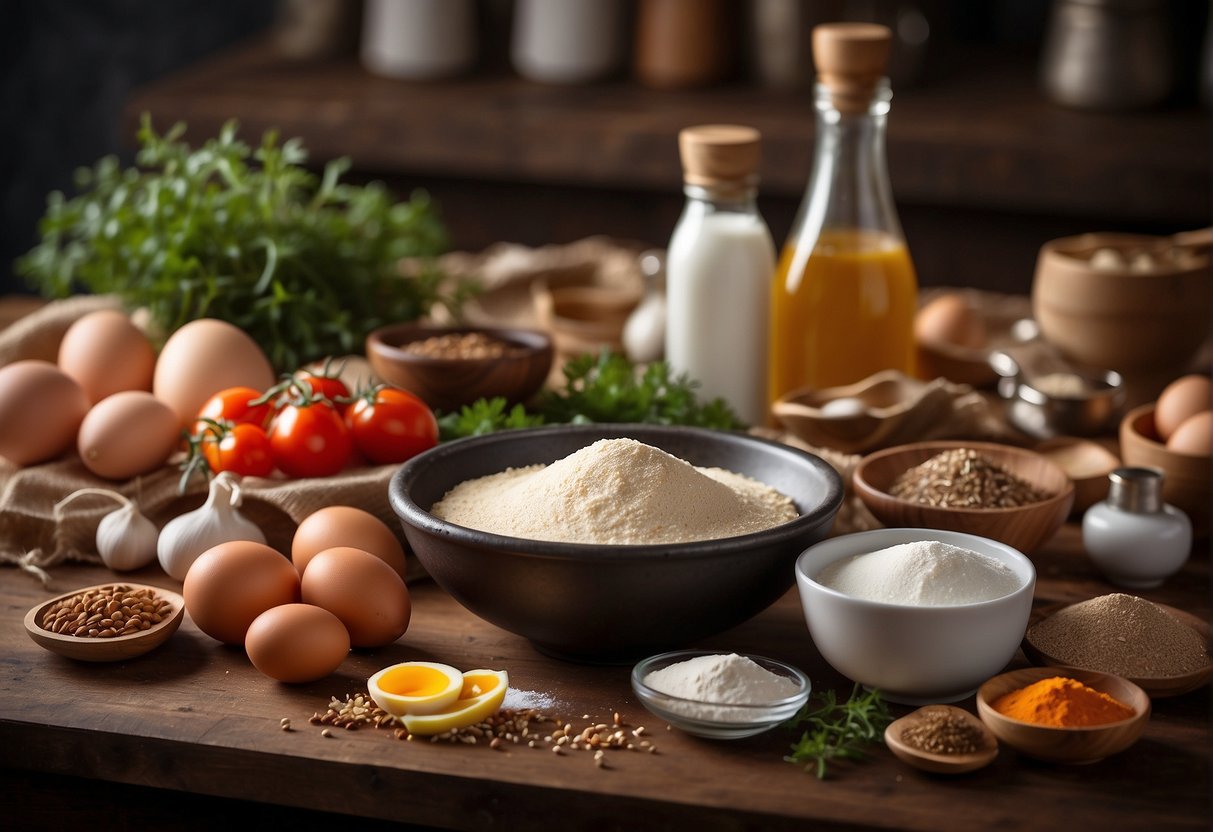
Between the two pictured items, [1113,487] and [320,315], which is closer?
[1113,487]

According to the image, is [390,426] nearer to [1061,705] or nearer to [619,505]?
[619,505]

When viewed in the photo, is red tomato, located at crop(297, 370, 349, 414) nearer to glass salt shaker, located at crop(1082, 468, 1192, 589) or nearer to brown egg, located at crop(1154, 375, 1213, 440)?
→ glass salt shaker, located at crop(1082, 468, 1192, 589)

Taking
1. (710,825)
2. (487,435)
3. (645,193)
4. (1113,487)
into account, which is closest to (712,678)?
(710,825)

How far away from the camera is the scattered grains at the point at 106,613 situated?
46.6 inches

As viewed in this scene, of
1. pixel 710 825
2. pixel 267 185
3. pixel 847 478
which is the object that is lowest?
pixel 710 825

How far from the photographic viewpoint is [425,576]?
136cm

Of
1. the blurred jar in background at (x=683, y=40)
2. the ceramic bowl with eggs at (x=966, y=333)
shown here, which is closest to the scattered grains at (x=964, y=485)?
the ceramic bowl with eggs at (x=966, y=333)

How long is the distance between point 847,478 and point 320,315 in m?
0.75

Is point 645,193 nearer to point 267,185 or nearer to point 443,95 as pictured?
point 443,95

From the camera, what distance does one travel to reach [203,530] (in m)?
1.32

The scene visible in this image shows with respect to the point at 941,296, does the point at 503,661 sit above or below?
below

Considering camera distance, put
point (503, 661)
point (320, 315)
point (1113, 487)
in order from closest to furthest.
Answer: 1. point (503, 661)
2. point (1113, 487)
3. point (320, 315)

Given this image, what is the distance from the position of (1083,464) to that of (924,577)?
52cm

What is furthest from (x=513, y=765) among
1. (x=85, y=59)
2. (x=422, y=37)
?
(x=85, y=59)
